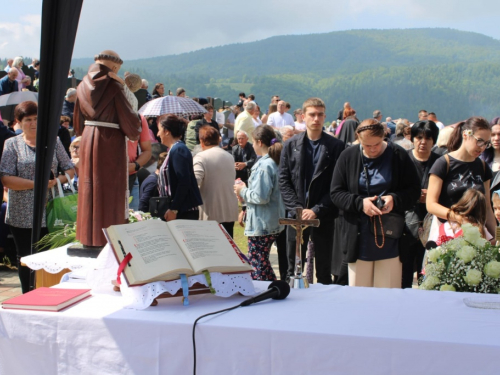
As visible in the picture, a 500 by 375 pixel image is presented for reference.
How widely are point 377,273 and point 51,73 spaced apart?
290cm

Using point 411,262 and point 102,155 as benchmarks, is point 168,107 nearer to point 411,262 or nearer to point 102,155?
point 411,262

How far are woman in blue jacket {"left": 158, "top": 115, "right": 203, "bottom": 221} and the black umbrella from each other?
1.75 meters

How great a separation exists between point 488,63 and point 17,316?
48999 millimetres

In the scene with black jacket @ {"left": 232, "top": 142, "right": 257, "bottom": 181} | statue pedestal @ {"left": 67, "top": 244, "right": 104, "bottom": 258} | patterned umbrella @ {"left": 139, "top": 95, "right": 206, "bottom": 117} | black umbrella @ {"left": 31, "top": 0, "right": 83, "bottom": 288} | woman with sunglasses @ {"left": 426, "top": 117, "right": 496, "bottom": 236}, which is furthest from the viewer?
patterned umbrella @ {"left": 139, "top": 95, "right": 206, "bottom": 117}

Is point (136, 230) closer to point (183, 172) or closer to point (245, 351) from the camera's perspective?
point (245, 351)

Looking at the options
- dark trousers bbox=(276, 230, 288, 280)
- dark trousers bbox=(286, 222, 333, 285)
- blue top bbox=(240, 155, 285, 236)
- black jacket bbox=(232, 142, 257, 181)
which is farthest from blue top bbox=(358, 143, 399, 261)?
black jacket bbox=(232, 142, 257, 181)

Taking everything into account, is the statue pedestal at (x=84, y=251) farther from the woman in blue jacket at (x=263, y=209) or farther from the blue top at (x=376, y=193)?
the blue top at (x=376, y=193)

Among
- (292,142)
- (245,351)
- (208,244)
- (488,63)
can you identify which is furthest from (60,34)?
(488,63)

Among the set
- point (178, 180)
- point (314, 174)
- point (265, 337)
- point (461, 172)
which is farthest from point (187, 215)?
point (265, 337)

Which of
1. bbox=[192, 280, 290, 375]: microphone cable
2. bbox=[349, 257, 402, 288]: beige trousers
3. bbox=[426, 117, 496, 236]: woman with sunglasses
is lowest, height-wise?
bbox=[349, 257, 402, 288]: beige trousers

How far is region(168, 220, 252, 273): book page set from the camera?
8.91ft

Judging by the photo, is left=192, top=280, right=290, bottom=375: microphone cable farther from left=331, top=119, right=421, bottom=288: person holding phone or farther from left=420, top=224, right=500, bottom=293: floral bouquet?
left=331, top=119, right=421, bottom=288: person holding phone

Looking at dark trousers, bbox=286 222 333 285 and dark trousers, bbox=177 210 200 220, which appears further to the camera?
dark trousers, bbox=177 210 200 220

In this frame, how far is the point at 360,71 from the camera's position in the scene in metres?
78.3
